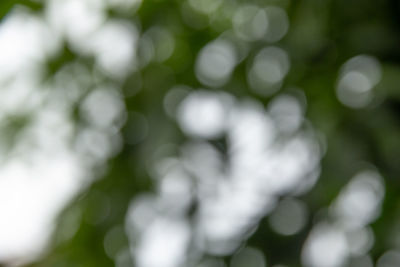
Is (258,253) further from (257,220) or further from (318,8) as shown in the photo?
(318,8)

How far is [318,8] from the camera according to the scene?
65cm

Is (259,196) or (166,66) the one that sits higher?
(166,66)

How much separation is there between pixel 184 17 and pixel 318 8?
16cm

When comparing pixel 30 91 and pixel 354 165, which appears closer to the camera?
pixel 354 165

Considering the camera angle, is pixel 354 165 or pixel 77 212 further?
pixel 77 212

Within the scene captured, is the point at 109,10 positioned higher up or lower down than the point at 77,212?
higher up

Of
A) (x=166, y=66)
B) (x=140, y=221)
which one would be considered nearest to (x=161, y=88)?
(x=166, y=66)

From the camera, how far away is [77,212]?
743 mm

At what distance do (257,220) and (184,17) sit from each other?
256 mm

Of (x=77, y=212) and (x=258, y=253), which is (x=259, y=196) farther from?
(x=77, y=212)

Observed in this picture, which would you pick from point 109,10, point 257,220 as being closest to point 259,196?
point 257,220

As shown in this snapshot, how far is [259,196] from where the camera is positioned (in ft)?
2.25

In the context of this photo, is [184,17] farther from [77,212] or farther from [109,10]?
[77,212]

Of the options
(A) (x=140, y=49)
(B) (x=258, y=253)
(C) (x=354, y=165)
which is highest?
(A) (x=140, y=49)
